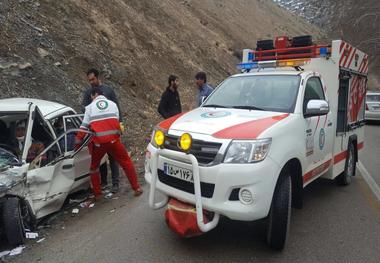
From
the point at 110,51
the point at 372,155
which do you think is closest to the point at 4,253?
the point at 372,155

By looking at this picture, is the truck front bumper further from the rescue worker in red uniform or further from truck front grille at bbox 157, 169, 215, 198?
the rescue worker in red uniform

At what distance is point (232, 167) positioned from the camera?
3.91 m

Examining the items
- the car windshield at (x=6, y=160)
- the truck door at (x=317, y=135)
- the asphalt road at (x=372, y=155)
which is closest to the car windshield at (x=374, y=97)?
the asphalt road at (x=372, y=155)

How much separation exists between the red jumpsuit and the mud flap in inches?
80.9

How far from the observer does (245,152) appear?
13.0 feet

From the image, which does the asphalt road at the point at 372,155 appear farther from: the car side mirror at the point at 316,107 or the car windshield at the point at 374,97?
the car side mirror at the point at 316,107

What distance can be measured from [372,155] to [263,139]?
762 centimetres

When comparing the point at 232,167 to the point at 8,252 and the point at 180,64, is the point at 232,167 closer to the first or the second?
the point at 8,252

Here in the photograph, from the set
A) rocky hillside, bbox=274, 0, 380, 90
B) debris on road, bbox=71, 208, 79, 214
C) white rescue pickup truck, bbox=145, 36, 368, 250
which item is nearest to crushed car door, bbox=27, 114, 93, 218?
debris on road, bbox=71, 208, 79, 214

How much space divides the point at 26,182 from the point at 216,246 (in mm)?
2475

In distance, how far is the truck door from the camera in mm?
5098

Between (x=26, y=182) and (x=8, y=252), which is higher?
(x=26, y=182)

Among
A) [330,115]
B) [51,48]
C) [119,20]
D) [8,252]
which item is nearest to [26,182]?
[8,252]

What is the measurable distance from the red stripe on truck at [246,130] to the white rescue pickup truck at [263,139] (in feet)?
0.03
